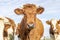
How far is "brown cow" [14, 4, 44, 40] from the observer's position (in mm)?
4848

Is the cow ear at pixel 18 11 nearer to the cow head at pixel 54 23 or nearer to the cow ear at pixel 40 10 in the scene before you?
the cow ear at pixel 40 10

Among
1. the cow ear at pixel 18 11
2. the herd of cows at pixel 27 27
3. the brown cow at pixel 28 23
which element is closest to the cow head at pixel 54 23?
the herd of cows at pixel 27 27

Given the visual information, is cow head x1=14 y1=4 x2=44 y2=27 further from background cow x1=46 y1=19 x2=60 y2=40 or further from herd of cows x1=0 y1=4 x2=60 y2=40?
background cow x1=46 y1=19 x2=60 y2=40

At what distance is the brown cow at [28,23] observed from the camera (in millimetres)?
4848

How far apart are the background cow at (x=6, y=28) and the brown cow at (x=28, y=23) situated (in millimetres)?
114

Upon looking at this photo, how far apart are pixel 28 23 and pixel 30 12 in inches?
7.7

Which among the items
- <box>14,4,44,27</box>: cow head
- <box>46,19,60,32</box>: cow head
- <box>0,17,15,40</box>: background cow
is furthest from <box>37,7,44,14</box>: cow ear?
<box>0,17,15,40</box>: background cow

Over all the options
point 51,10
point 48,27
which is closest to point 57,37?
point 48,27

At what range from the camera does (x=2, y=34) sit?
15.7 feet

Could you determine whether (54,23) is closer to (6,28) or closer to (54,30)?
(54,30)

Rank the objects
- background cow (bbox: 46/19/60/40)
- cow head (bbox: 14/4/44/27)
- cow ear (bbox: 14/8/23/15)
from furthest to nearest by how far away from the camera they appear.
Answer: cow ear (bbox: 14/8/23/15) < background cow (bbox: 46/19/60/40) < cow head (bbox: 14/4/44/27)

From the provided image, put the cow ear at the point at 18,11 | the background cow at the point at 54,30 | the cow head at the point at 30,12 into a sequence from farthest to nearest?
the cow ear at the point at 18,11 < the background cow at the point at 54,30 < the cow head at the point at 30,12

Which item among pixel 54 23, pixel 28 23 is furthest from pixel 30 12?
pixel 54 23

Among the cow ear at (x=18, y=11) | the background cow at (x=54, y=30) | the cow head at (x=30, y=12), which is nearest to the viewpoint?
the cow head at (x=30, y=12)
